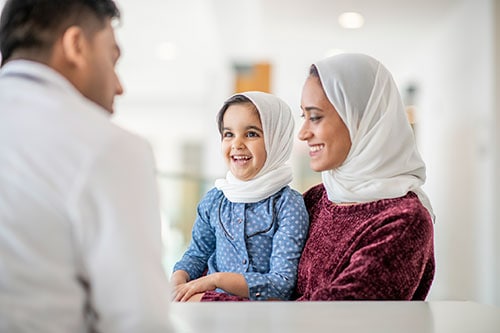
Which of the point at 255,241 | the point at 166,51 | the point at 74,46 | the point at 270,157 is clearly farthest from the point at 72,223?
the point at 166,51

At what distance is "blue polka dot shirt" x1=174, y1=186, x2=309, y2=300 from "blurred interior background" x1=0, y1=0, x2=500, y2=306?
1684 mm

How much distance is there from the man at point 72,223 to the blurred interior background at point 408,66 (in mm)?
2599

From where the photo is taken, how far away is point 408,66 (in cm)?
735

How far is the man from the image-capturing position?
2.68ft

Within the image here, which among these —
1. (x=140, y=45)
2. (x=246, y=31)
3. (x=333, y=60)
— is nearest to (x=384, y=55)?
(x=246, y=31)

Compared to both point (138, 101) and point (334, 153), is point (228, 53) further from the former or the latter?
point (334, 153)

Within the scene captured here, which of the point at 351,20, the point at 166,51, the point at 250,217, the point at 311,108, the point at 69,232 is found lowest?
the point at 250,217

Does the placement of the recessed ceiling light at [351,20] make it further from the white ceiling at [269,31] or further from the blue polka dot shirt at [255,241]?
the blue polka dot shirt at [255,241]

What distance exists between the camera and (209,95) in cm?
808

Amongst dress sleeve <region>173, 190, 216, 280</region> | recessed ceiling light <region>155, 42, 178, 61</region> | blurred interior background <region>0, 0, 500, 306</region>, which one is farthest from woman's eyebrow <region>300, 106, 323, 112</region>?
recessed ceiling light <region>155, 42, 178, 61</region>

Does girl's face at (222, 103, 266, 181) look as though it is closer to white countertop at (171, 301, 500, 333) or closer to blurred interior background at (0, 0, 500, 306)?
white countertop at (171, 301, 500, 333)

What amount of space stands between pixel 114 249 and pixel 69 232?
7cm

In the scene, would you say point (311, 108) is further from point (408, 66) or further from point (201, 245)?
point (408, 66)

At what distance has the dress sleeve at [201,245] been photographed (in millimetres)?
1772
